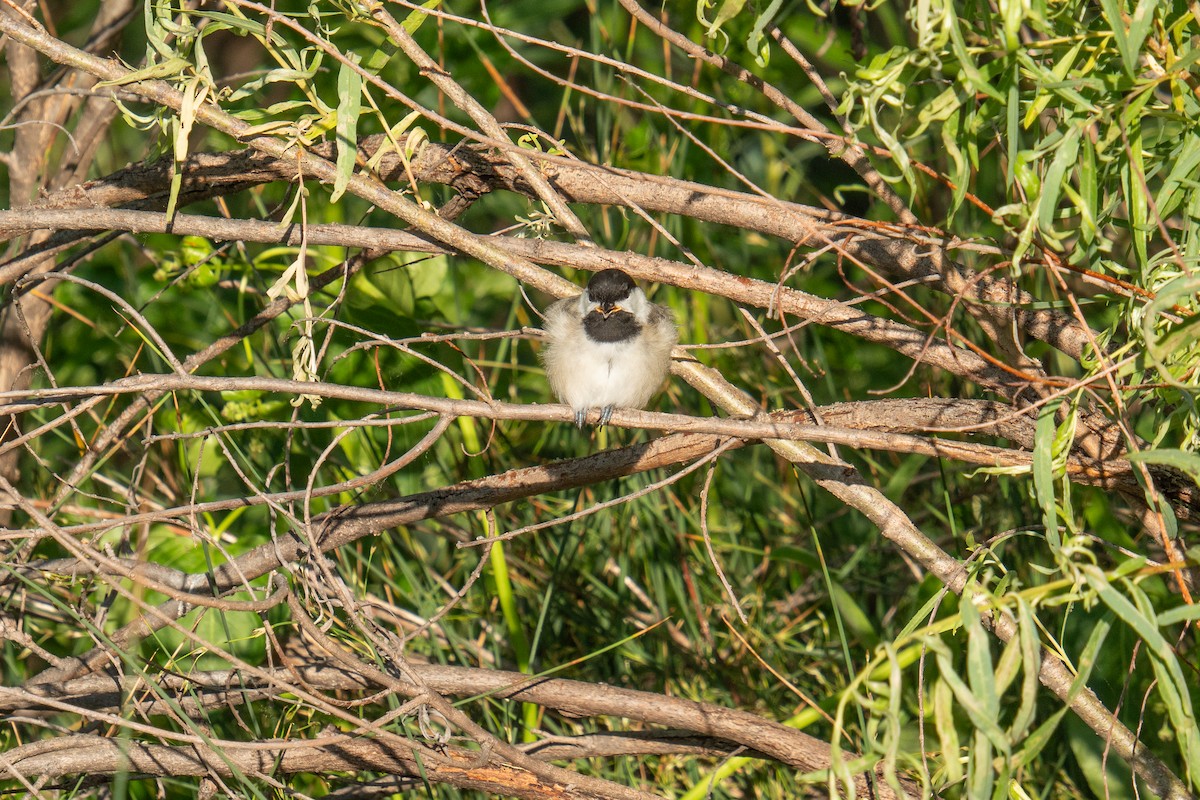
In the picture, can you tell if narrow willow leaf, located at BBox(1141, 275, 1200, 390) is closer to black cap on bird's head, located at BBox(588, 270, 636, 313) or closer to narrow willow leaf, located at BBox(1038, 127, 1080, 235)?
narrow willow leaf, located at BBox(1038, 127, 1080, 235)

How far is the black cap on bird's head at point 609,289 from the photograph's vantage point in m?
3.55

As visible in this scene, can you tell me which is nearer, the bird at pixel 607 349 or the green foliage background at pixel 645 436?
the green foliage background at pixel 645 436

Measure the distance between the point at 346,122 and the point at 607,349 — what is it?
57.5 inches

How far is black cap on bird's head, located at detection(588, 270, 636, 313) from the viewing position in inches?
140

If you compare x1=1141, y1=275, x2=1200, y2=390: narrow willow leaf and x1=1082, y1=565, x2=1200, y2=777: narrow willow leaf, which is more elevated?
x1=1141, y1=275, x2=1200, y2=390: narrow willow leaf

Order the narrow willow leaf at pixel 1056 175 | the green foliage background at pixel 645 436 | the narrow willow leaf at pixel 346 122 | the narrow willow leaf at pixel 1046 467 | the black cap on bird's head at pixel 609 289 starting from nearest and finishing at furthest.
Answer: the narrow willow leaf at pixel 1056 175 → the narrow willow leaf at pixel 1046 467 → the narrow willow leaf at pixel 346 122 → the green foliage background at pixel 645 436 → the black cap on bird's head at pixel 609 289

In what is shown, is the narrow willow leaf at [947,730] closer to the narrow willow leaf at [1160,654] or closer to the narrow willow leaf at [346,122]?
the narrow willow leaf at [1160,654]

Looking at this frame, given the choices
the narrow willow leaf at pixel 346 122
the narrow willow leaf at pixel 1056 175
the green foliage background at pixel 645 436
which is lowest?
the green foliage background at pixel 645 436

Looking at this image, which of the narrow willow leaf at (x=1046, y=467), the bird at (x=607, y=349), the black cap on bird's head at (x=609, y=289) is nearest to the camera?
the narrow willow leaf at (x=1046, y=467)

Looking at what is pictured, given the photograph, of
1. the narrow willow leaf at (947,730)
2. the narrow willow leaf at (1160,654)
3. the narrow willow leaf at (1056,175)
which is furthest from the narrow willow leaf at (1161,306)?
the narrow willow leaf at (947,730)

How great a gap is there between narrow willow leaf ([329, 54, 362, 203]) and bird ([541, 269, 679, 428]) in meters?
1.25

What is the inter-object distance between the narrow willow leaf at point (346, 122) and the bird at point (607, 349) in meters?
1.25

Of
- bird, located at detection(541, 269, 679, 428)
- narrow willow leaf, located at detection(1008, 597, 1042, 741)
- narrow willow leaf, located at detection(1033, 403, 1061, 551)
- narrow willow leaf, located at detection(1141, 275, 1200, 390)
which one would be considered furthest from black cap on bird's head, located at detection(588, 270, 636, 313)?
narrow willow leaf, located at detection(1008, 597, 1042, 741)

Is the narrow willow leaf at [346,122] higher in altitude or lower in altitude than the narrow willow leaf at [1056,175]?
lower
